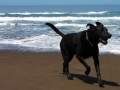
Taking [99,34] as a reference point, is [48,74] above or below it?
below

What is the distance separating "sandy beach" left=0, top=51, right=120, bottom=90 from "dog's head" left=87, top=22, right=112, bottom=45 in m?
1.01

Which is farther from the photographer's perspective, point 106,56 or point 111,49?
point 111,49

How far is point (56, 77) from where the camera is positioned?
6.62 meters

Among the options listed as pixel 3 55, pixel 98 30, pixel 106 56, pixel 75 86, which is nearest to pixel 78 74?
pixel 75 86

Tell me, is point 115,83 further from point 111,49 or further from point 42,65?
point 111,49

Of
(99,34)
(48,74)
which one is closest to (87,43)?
(99,34)

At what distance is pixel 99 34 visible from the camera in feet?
19.0

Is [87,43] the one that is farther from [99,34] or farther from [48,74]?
[48,74]

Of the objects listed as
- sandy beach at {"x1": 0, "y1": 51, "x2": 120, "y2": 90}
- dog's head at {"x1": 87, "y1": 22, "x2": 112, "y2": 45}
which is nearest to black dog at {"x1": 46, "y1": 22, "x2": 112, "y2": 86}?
dog's head at {"x1": 87, "y1": 22, "x2": 112, "y2": 45}

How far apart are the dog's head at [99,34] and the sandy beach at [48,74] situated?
1.01m

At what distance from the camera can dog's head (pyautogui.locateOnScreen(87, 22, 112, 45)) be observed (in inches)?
224

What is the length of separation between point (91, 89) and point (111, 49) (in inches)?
199

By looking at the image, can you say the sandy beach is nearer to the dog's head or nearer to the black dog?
the black dog

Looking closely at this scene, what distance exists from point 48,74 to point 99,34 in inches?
72.1
